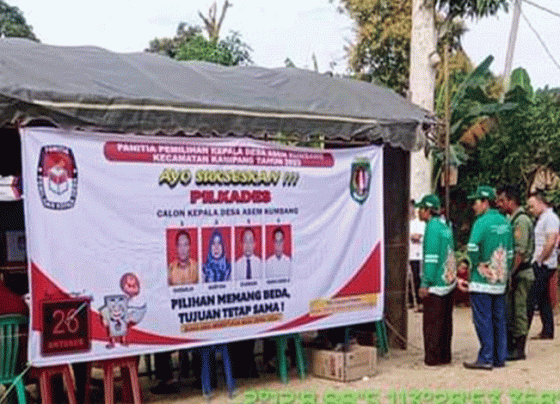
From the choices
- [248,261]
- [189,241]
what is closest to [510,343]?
[248,261]

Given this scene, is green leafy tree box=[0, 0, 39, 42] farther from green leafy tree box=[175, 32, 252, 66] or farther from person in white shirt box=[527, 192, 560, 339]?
person in white shirt box=[527, 192, 560, 339]

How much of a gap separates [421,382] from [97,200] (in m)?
3.42

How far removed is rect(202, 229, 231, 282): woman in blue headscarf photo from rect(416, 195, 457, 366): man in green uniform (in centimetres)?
217

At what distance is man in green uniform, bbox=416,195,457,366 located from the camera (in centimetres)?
850

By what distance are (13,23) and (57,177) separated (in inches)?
1087

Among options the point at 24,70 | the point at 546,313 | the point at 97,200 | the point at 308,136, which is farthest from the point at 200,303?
the point at 546,313

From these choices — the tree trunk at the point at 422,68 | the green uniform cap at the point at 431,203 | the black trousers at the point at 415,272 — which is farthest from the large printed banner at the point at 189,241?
the tree trunk at the point at 422,68

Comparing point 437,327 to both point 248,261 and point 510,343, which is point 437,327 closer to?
point 510,343

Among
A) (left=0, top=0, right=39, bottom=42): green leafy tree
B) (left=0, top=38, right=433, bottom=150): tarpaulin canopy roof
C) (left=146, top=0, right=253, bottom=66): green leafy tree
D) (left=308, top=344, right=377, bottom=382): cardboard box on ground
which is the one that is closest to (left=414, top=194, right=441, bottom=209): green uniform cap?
(left=0, top=38, right=433, bottom=150): tarpaulin canopy roof

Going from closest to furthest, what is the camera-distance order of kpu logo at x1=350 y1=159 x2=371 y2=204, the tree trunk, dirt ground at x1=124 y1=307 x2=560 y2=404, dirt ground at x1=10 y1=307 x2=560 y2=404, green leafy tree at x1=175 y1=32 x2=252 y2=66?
dirt ground at x1=10 y1=307 x2=560 y2=404 < dirt ground at x1=124 y1=307 x2=560 y2=404 < kpu logo at x1=350 y1=159 x2=371 y2=204 < the tree trunk < green leafy tree at x1=175 y1=32 x2=252 y2=66

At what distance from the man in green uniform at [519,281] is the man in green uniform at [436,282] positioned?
2.51 feet

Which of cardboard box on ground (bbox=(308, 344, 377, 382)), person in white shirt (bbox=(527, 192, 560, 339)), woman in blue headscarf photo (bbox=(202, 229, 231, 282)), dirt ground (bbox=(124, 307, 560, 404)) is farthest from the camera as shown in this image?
person in white shirt (bbox=(527, 192, 560, 339))

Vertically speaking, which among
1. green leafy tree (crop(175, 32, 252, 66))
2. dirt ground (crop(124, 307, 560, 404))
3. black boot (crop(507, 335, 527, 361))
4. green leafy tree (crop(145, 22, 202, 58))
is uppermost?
green leafy tree (crop(145, 22, 202, 58))

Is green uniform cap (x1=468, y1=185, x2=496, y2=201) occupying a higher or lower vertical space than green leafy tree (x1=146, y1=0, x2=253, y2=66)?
lower
